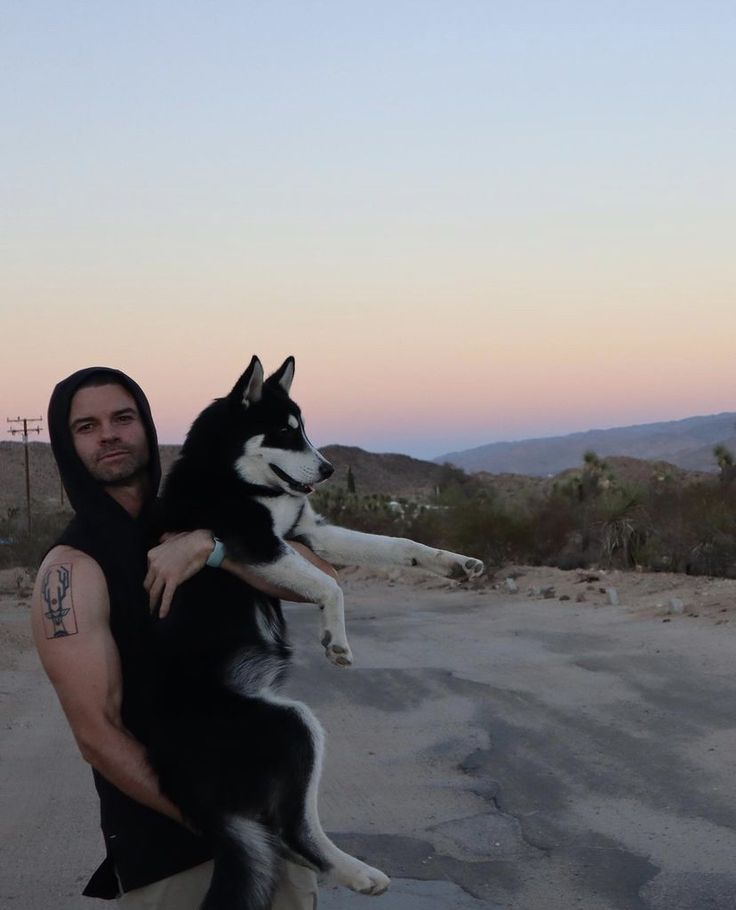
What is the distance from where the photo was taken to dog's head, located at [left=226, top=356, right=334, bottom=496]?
3.94 metres

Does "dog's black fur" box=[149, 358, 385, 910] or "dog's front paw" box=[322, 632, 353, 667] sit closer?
"dog's black fur" box=[149, 358, 385, 910]

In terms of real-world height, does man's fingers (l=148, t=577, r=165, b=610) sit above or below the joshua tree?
above

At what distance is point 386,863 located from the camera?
6.13 metres

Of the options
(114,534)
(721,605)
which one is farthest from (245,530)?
(721,605)

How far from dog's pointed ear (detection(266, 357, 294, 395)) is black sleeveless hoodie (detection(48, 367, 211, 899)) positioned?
3.01 ft

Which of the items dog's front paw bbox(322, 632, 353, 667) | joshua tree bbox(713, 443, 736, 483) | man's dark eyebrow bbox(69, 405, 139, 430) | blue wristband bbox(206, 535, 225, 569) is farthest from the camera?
joshua tree bbox(713, 443, 736, 483)

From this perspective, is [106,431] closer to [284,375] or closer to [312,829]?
[284,375]

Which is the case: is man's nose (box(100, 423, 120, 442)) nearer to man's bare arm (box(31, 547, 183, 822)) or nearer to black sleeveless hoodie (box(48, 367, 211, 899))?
black sleeveless hoodie (box(48, 367, 211, 899))

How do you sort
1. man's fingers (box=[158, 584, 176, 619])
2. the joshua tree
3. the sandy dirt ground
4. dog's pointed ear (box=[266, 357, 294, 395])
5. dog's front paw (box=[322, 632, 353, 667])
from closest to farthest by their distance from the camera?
man's fingers (box=[158, 584, 176, 619]) < dog's front paw (box=[322, 632, 353, 667]) < dog's pointed ear (box=[266, 357, 294, 395]) < the sandy dirt ground < the joshua tree

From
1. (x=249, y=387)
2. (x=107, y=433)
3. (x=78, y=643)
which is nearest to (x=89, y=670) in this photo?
(x=78, y=643)

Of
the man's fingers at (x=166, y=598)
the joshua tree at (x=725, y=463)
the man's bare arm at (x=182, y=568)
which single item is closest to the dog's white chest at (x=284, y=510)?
the man's bare arm at (x=182, y=568)

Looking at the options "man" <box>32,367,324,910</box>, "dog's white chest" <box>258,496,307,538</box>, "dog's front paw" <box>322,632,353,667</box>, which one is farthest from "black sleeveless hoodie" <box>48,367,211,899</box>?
"dog's front paw" <box>322,632,353,667</box>

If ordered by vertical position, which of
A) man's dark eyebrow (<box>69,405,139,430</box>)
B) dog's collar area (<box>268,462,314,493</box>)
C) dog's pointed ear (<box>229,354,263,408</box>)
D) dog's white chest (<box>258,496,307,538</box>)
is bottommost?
dog's white chest (<box>258,496,307,538</box>)

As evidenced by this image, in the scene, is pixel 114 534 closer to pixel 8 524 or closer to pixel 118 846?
pixel 118 846
